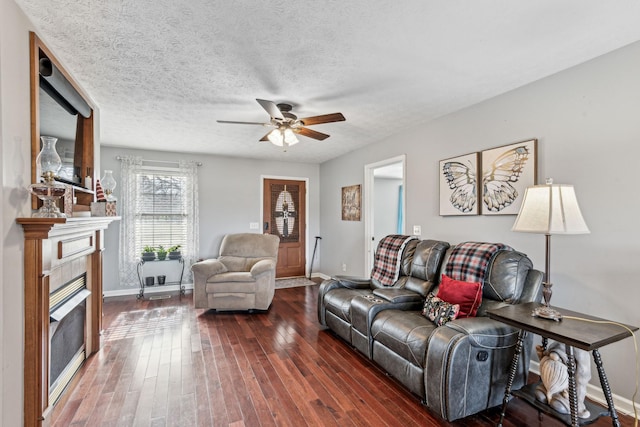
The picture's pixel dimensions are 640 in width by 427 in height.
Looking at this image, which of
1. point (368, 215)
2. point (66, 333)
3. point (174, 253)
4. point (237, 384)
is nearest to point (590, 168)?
point (368, 215)

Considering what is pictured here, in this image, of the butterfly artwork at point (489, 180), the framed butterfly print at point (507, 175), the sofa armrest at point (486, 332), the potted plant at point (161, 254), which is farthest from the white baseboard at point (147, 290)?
the framed butterfly print at point (507, 175)

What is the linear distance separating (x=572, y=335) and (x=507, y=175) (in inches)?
61.2

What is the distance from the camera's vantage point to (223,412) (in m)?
1.95

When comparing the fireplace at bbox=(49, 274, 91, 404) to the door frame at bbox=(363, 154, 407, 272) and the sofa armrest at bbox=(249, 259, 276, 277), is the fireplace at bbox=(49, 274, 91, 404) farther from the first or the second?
the door frame at bbox=(363, 154, 407, 272)

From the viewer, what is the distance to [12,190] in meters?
1.50

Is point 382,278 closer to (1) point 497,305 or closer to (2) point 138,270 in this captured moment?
(1) point 497,305

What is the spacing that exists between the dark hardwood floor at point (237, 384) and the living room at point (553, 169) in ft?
2.13

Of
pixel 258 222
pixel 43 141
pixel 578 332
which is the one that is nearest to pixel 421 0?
pixel 578 332

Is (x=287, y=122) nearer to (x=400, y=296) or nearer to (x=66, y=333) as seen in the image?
(x=400, y=296)

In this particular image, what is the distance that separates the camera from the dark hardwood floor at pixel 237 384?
6.22ft

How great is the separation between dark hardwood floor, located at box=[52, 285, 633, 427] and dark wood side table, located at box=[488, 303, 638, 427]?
0.49 m

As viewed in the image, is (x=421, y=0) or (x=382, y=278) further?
(x=382, y=278)

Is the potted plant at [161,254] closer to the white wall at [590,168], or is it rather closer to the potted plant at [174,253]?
the potted plant at [174,253]

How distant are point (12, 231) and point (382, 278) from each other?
2935 millimetres
